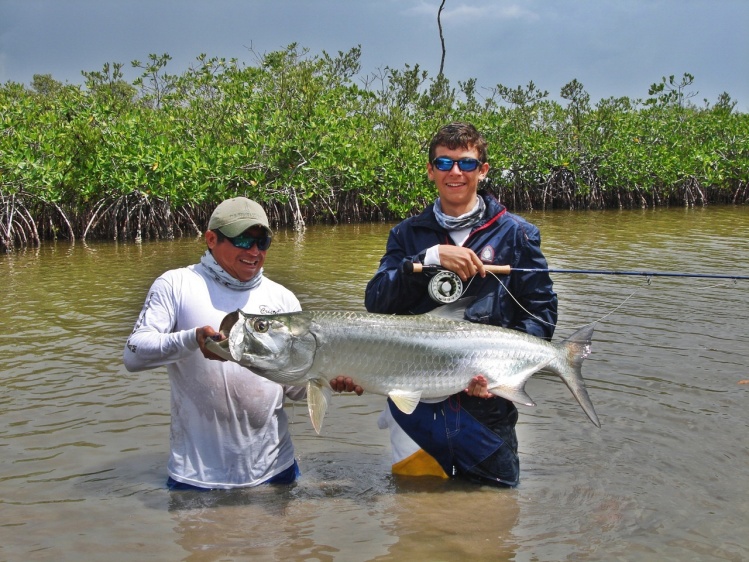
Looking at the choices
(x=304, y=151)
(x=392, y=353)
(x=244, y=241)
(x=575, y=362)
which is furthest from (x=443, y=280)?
(x=304, y=151)

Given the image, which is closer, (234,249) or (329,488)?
(234,249)

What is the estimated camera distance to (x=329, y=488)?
14.6ft

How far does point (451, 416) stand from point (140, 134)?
16903 millimetres

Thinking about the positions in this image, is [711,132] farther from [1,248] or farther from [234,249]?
[234,249]

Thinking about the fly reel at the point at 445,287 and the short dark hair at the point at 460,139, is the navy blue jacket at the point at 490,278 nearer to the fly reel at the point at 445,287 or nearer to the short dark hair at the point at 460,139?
the fly reel at the point at 445,287

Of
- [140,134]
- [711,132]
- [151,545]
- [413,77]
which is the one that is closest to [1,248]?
[140,134]

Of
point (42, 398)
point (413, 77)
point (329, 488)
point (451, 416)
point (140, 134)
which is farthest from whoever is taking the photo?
point (413, 77)

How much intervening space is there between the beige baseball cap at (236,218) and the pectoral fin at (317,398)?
0.71 metres

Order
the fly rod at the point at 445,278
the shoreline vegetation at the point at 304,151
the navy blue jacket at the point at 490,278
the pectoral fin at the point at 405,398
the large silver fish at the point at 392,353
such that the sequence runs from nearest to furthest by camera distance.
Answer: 1. the large silver fish at the point at 392,353
2. the pectoral fin at the point at 405,398
3. the fly rod at the point at 445,278
4. the navy blue jacket at the point at 490,278
5. the shoreline vegetation at the point at 304,151

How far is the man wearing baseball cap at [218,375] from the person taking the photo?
3.56m

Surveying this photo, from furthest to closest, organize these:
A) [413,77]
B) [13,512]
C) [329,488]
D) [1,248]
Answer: [413,77] → [1,248] → [329,488] → [13,512]

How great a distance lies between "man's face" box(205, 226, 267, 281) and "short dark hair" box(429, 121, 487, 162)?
94 centimetres

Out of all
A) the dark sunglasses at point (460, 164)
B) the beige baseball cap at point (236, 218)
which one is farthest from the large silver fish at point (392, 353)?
the dark sunglasses at point (460, 164)

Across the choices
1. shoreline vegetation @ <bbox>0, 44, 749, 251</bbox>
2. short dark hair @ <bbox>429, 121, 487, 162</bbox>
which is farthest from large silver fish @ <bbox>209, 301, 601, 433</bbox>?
shoreline vegetation @ <bbox>0, 44, 749, 251</bbox>
